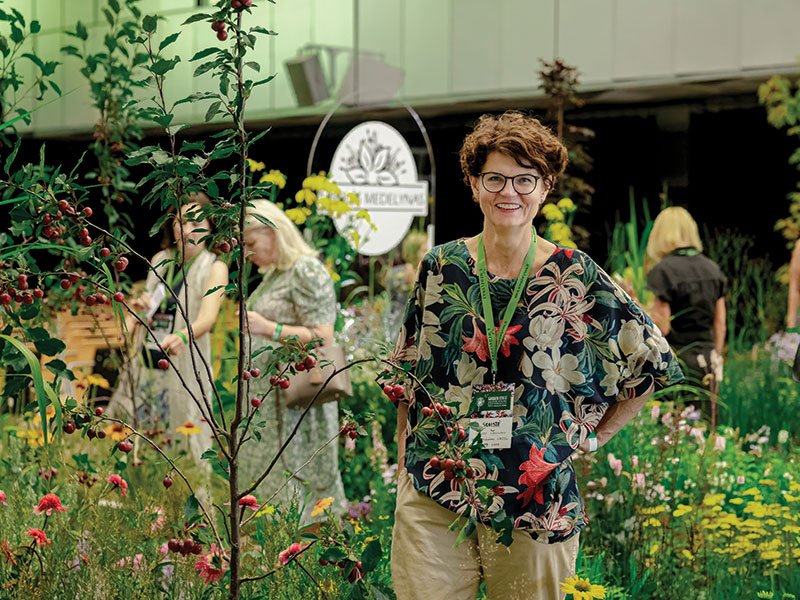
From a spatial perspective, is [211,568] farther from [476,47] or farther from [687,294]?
[476,47]

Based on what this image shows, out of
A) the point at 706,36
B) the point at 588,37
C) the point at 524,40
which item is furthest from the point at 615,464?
the point at 524,40

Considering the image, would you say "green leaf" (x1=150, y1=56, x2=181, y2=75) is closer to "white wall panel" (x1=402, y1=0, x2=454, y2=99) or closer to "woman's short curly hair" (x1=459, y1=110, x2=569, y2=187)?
"woman's short curly hair" (x1=459, y1=110, x2=569, y2=187)

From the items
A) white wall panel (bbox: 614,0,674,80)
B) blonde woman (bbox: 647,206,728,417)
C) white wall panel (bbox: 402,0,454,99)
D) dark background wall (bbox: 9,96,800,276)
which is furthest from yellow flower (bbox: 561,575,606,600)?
white wall panel (bbox: 402,0,454,99)

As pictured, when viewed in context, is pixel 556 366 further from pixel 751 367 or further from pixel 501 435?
pixel 751 367

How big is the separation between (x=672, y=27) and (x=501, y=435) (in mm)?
7447

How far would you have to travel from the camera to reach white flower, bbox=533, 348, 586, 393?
2.56m

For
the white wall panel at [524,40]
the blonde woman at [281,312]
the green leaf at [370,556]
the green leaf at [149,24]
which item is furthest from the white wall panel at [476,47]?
the green leaf at [370,556]

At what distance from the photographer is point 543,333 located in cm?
257

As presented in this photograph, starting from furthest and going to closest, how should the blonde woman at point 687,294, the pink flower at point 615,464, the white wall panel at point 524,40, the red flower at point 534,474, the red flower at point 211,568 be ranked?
the white wall panel at point 524,40, the blonde woman at point 687,294, the pink flower at point 615,464, the red flower at point 534,474, the red flower at point 211,568

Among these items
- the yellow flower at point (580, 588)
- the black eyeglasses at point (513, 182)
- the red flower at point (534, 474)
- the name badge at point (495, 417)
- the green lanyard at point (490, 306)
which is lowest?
the yellow flower at point (580, 588)

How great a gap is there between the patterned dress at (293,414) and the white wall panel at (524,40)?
568 centimetres

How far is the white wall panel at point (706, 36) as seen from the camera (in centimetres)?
899

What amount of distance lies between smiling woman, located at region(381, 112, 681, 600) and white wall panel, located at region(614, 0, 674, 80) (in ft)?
23.0

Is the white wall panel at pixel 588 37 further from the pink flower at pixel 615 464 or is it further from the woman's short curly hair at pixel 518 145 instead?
the woman's short curly hair at pixel 518 145
